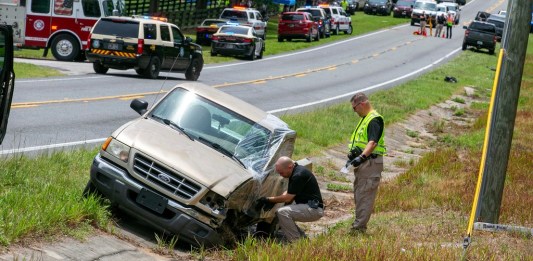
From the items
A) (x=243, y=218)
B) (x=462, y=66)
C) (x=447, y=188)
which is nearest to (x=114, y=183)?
(x=243, y=218)

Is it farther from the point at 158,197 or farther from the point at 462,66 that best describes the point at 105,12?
the point at 158,197

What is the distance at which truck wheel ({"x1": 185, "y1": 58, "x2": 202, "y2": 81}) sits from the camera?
1307 inches

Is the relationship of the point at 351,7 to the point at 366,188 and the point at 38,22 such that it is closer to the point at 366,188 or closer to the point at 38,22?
the point at 38,22

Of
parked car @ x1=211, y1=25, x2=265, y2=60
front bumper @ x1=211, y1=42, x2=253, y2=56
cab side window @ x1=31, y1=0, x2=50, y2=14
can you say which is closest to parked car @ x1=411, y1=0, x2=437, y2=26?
parked car @ x1=211, y1=25, x2=265, y2=60

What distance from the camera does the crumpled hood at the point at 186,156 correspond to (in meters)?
10.6

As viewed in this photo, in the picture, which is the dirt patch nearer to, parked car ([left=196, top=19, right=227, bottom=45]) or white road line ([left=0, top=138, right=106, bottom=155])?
white road line ([left=0, top=138, right=106, bottom=155])

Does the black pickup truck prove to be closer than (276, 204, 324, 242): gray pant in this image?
No

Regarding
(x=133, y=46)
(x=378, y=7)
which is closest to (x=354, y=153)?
(x=133, y=46)

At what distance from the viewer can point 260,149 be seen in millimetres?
11867

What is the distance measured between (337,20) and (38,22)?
36.0 meters

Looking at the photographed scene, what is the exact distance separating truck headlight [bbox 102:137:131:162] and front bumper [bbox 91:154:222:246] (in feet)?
0.41

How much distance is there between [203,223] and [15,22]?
19790mm

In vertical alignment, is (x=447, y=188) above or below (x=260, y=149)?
below

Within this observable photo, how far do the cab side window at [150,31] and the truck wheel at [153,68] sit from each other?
740 millimetres
